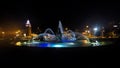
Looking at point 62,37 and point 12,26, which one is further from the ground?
point 12,26

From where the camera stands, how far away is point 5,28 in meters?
105

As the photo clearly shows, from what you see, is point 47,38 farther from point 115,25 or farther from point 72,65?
point 115,25

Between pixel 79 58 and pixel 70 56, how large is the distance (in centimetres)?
101

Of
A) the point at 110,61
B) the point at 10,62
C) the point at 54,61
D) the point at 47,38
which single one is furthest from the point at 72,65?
the point at 47,38

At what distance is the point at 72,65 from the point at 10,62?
4076 millimetres

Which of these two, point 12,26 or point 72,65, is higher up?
point 12,26

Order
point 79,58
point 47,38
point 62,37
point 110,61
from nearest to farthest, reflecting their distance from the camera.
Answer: point 110,61 < point 79,58 < point 62,37 < point 47,38

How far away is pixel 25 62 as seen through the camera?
47.9 ft

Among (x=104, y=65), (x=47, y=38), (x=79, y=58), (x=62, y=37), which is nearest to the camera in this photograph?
(x=104, y=65)

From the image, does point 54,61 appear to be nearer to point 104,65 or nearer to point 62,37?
point 104,65

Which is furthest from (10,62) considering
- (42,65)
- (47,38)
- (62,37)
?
(47,38)

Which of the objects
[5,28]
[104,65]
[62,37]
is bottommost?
[104,65]

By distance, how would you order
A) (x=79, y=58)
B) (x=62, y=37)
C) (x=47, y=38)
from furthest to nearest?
(x=47, y=38)
(x=62, y=37)
(x=79, y=58)

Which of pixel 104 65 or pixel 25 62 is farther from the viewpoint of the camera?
pixel 25 62
